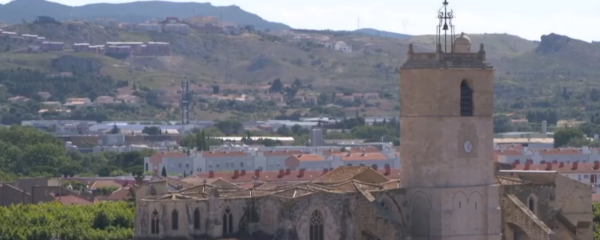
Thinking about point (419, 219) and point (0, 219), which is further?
point (0, 219)

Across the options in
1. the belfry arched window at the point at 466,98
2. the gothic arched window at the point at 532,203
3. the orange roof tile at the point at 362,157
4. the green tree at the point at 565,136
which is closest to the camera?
the belfry arched window at the point at 466,98

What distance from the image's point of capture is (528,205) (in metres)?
61.3

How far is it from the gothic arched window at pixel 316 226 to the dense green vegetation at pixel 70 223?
12286 millimetres

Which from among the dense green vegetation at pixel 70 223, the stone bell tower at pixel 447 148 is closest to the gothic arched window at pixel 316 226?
the stone bell tower at pixel 447 148

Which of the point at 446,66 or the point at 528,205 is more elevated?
the point at 446,66

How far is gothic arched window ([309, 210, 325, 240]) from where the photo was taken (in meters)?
55.4

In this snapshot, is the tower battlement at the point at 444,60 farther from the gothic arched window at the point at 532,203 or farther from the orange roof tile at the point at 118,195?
the orange roof tile at the point at 118,195

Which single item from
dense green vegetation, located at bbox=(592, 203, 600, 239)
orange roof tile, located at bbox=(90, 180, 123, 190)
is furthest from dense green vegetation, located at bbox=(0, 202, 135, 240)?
orange roof tile, located at bbox=(90, 180, 123, 190)

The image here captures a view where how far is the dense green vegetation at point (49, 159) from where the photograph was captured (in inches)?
5295

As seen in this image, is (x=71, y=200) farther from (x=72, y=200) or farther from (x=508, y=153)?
(x=508, y=153)

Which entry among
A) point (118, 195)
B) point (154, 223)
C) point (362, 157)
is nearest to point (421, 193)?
point (154, 223)

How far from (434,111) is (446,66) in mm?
1360

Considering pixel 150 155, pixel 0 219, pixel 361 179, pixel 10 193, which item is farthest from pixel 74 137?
pixel 361 179

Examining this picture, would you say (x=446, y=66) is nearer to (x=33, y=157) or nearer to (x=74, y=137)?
(x=33, y=157)
